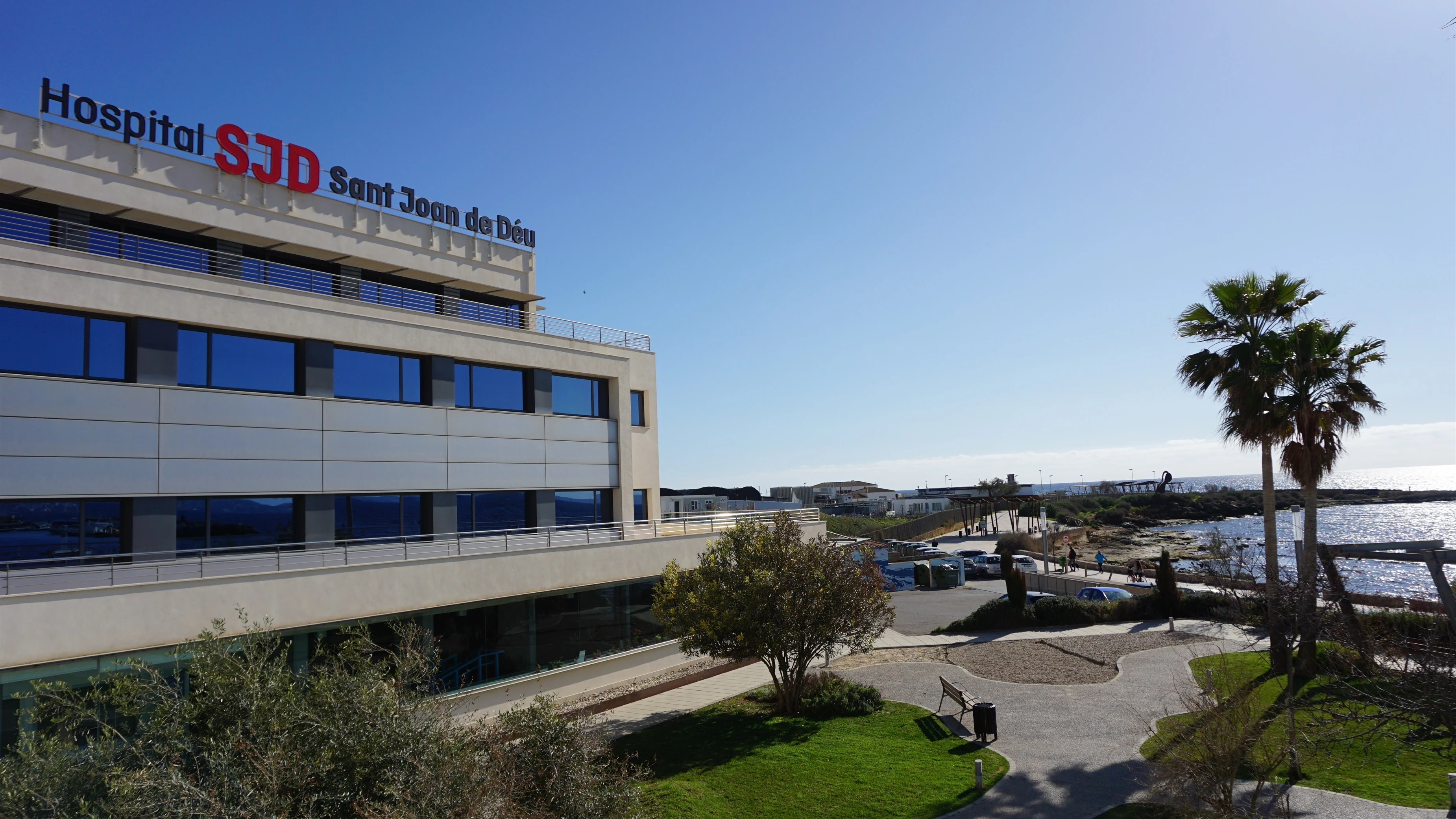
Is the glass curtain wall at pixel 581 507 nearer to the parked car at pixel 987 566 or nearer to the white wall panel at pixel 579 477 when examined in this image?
the white wall panel at pixel 579 477

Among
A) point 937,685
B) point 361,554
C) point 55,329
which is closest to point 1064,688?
point 937,685

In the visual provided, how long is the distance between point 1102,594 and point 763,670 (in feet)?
56.9

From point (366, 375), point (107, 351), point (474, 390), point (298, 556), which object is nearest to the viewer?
point (298, 556)

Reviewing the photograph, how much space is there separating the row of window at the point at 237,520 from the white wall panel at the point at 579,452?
115 centimetres

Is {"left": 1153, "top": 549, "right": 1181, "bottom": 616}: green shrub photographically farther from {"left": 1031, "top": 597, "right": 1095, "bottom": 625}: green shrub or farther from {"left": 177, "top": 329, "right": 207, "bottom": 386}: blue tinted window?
{"left": 177, "top": 329, "right": 207, "bottom": 386}: blue tinted window

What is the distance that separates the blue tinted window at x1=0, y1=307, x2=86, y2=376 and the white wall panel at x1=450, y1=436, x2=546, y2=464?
32.0 ft

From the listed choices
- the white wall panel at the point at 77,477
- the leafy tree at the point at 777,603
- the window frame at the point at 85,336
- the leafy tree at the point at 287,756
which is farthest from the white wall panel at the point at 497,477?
the leafy tree at the point at 287,756

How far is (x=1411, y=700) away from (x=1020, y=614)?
2392 centimetres

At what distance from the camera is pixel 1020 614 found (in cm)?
3297

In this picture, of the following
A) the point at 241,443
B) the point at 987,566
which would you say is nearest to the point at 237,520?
the point at 241,443

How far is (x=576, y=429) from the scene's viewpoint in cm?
3038

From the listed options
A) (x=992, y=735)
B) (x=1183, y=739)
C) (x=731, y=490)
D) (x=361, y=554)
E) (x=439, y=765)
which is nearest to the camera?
(x=439, y=765)

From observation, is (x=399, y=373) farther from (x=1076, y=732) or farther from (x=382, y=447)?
(x=1076, y=732)

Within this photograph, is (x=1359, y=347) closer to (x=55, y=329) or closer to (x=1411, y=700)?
(x=1411, y=700)
